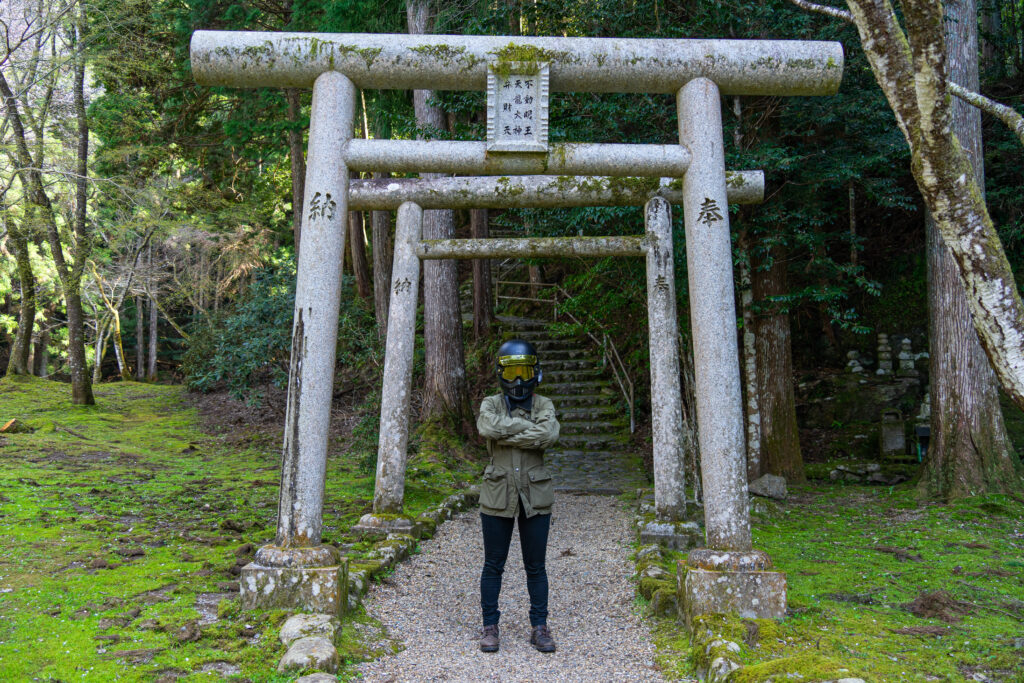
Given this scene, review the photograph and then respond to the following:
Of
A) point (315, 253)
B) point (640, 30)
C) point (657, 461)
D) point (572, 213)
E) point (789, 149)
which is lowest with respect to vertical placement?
point (657, 461)

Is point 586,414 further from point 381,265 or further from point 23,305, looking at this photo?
point 23,305

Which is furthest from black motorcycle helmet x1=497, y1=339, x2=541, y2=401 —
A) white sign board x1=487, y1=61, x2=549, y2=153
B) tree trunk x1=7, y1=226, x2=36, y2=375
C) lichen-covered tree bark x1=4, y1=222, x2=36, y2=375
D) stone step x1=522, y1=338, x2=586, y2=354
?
tree trunk x1=7, y1=226, x2=36, y2=375

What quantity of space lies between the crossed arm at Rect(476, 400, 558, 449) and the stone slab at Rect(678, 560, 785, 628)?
1.21 meters

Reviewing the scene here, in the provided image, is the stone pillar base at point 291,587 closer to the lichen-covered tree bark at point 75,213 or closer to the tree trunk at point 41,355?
the lichen-covered tree bark at point 75,213

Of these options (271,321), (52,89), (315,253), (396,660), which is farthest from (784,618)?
(52,89)

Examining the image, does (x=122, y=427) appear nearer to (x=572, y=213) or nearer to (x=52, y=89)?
(x=52, y=89)

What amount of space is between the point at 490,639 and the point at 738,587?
1449 mm

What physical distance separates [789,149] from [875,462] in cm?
467

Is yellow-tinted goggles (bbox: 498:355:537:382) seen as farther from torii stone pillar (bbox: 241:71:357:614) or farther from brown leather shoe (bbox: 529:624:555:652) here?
brown leather shoe (bbox: 529:624:555:652)

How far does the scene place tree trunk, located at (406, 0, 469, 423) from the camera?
11156mm

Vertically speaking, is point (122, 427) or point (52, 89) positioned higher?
point (52, 89)

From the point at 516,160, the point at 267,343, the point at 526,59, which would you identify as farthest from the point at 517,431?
the point at 267,343

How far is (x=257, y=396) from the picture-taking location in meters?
14.7

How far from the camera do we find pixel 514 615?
195 inches
